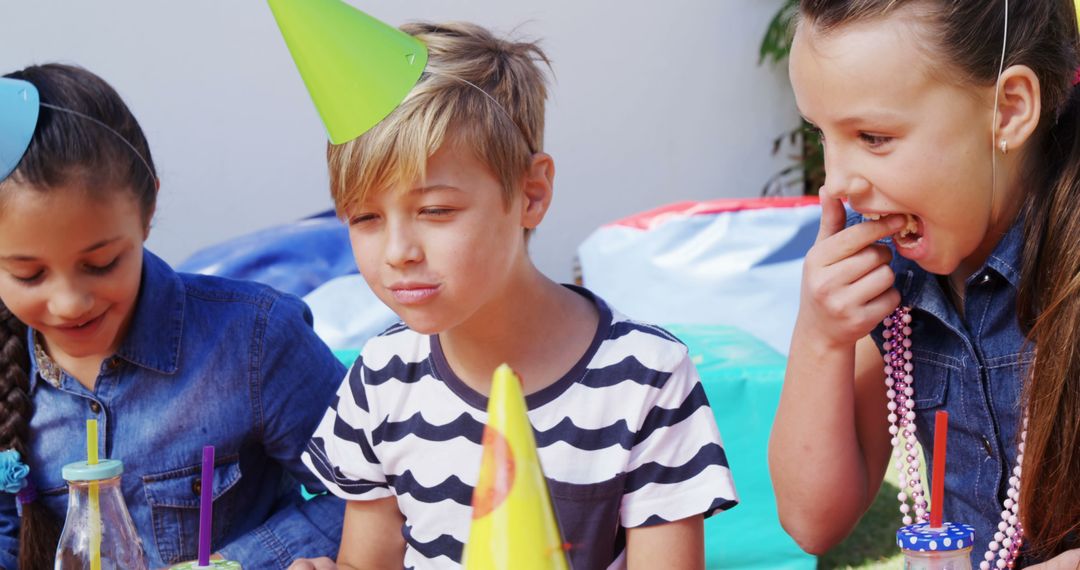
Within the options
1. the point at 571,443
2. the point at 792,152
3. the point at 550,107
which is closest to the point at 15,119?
the point at 571,443

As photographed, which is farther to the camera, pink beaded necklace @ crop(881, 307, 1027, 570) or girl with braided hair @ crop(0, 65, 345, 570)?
girl with braided hair @ crop(0, 65, 345, 570)

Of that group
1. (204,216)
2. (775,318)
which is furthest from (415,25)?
(204,216)

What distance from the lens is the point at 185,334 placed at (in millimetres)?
1666

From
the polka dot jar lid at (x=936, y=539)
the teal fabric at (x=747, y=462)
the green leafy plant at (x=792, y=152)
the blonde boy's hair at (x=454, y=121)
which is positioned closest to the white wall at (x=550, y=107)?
the green leafy plant at (x=792, y=152)

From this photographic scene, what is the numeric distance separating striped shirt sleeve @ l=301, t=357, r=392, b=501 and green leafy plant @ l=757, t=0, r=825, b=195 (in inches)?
150

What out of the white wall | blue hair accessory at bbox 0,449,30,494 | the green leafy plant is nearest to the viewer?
blue hair accessory at bbox 0,449,30,494

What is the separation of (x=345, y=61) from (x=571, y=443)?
21.1 inches

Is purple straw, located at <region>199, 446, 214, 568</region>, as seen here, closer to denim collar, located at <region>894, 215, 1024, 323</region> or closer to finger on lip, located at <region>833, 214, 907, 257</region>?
finger on lip, located at <region>833, 214, 907, 257</region>

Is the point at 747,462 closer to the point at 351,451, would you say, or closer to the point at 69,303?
the point at 351,451

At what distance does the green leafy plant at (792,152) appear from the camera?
16.1 feet

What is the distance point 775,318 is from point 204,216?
190 cm

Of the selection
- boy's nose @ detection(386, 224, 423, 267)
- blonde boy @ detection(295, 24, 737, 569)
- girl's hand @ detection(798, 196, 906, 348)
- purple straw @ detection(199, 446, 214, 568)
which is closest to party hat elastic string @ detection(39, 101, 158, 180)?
blonde boy @ detection(295, 24, 737, 569)

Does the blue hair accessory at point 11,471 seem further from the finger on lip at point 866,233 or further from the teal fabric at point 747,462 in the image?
the teal fabric at point 747,462

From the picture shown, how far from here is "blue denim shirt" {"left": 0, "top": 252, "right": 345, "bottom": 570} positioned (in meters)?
1.62
